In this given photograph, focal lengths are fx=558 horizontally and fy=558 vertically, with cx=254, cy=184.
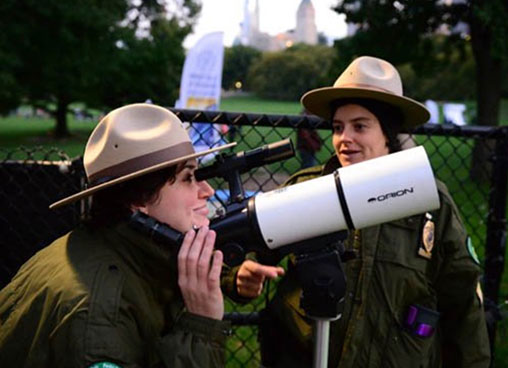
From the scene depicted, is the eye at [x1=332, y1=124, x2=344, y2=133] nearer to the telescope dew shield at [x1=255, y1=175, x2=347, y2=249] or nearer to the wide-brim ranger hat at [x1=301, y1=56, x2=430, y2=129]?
the wide-brim ranger hat at [x1=301, y1=56, x2=430, y2=129]

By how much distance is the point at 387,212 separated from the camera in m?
1.63

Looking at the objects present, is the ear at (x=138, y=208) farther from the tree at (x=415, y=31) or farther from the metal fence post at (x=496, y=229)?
the tree at (x=415, y=31)

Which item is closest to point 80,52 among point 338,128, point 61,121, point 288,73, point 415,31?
point 61,121

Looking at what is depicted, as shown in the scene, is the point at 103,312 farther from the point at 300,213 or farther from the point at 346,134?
the point at 346,134

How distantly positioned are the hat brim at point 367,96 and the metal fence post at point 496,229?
0.51 metres

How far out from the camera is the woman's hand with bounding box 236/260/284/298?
1.93 m

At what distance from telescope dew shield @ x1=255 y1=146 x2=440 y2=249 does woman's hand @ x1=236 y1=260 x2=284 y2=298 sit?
27 cm

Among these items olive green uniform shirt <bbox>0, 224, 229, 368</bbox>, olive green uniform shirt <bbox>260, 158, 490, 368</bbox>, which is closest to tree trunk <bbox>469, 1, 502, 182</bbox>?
olive green uniform shirt <bbox>260, 158, 490, 368</bbox>

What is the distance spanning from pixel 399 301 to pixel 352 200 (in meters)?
0.71

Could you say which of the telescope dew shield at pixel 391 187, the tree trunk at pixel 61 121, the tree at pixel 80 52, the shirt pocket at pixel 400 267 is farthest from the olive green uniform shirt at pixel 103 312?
the tree trunk at pixel 61 121

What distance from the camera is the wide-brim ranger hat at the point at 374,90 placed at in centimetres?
230

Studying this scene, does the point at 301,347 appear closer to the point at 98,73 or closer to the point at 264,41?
the point at 98,73

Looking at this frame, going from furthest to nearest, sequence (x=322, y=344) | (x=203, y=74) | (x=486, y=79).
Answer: (x=486, y=79) → (x=203, y=74) → (x=322, y=344)

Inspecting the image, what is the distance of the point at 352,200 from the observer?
5.32ft
